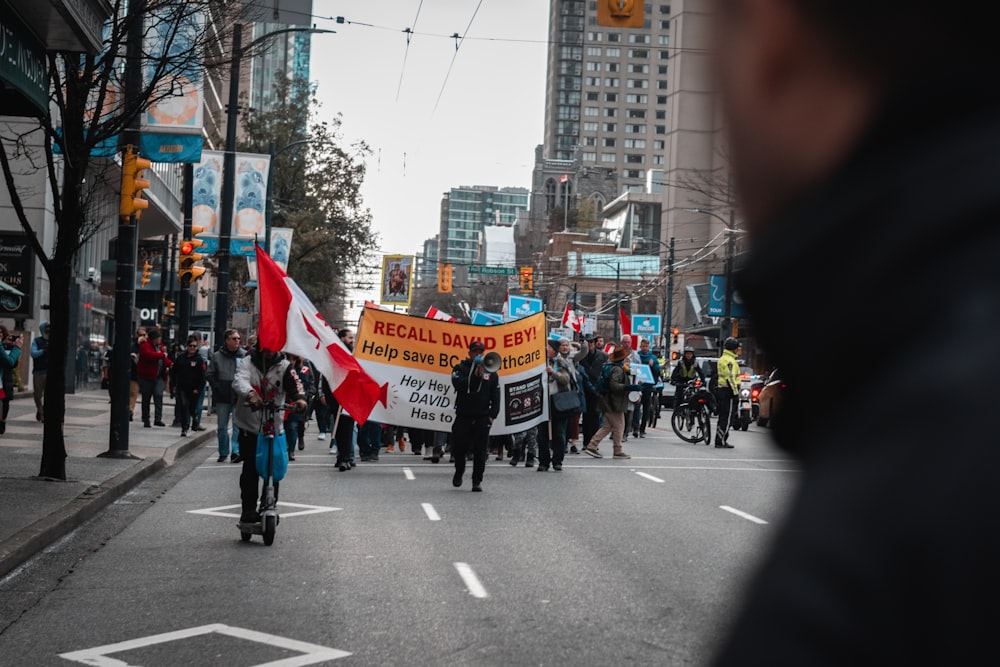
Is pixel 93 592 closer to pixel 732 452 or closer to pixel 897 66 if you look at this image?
pixel 897 66

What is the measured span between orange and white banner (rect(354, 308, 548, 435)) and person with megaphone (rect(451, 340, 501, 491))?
10.9 ft

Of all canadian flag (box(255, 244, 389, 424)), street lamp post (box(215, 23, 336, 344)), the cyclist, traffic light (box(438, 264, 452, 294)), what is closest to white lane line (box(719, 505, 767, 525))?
canadian flag (box(255, 244, 389, 424))

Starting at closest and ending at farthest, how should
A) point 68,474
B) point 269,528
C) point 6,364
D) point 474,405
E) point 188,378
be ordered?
point 269,528 → point 68,474 → point 474,405 → point 6,364 → point 188,378

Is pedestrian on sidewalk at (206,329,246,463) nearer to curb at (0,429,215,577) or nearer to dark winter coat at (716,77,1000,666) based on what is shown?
curb at (0,429,215,577)

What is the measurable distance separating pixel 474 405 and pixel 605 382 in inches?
252

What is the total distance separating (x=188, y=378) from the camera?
25094mm

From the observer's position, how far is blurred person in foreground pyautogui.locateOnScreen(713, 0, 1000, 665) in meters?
0.67

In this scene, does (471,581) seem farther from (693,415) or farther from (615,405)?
(693,415)

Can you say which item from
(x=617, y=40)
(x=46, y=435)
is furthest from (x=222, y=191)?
(x=617, y=40)

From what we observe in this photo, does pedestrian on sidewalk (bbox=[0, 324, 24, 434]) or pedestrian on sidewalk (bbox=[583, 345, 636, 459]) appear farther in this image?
pedestrian on sidewalk (bbox=[583, 345, 636, 459])

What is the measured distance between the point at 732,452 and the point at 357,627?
17729 mm

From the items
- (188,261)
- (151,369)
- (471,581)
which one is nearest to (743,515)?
(471,581)

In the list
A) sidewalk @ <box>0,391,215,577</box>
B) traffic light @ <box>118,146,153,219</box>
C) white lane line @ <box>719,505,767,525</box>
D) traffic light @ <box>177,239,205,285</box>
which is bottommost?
sidewalk @ <box>0,391,215,577</box>

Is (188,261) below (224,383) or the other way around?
the other way around
